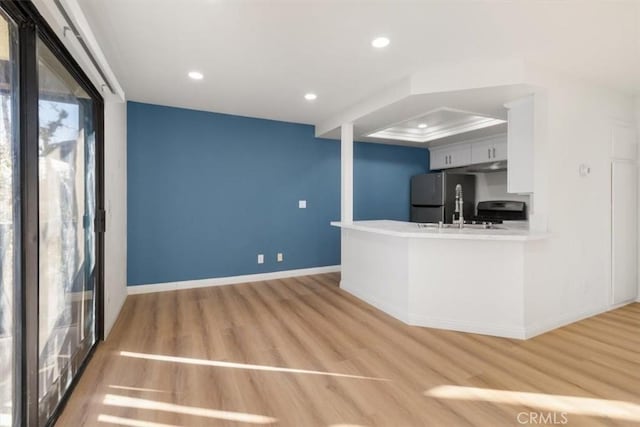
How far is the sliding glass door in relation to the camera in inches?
49.3

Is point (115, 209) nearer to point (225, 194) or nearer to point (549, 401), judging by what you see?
point (225, 194)

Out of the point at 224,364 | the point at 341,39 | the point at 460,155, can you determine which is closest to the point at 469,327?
the point at 224,364

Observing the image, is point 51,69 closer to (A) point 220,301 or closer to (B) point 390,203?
(A) point 220,301

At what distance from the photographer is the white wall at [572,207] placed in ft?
8.83

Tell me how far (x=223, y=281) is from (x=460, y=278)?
10.1ft

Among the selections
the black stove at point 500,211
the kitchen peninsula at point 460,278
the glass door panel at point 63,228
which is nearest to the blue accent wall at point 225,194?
the glass door panel at point 63,228

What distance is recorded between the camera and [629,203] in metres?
3.38

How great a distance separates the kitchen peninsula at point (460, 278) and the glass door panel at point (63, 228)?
2.55 metres

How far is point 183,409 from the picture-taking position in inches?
65.8

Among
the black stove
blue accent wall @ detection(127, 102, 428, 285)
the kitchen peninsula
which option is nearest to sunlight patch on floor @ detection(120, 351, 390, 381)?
the kitchen peninsula

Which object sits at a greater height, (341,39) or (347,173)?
(341,39)

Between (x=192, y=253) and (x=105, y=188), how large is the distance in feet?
5.26

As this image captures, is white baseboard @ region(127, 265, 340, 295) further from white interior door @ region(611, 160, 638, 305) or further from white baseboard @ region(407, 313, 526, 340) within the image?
white interior door @ region(611, 160, 638, 305)

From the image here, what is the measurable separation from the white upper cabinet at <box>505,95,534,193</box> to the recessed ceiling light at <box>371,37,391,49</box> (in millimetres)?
1581
